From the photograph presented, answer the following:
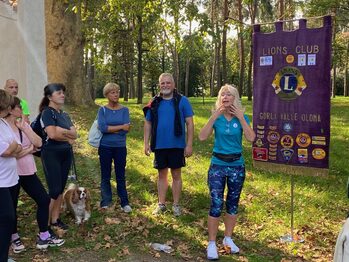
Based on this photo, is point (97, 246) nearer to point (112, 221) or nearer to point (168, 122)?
point (112, 221)

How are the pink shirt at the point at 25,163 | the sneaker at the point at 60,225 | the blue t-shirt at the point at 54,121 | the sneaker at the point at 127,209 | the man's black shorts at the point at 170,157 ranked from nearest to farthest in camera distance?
1. the pink shirt at the point at 25,163
2. the blue t-shirt at the point at 54,121
3. the sneaker at the point at 60,225
4. the man's black shorts at the point at 170,157
5. the sneaker at the point at 127,209

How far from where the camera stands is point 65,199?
616 centimetres

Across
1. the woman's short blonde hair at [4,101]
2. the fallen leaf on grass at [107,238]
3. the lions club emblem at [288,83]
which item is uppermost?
the lions club emblem at [288,83]

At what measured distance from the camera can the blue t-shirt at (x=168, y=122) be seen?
5.95 m

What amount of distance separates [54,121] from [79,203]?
4.36 feet

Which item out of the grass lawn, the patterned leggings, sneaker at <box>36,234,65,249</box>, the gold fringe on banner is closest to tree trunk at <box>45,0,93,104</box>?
the grass lawn

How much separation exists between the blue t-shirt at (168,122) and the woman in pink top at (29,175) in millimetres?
1743

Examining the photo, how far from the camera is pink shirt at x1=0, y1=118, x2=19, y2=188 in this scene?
→ 13.4ft

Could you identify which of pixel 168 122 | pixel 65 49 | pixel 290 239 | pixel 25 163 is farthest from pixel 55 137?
pixel 65 49

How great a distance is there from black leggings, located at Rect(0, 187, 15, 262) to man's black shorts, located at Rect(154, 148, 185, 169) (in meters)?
2.37

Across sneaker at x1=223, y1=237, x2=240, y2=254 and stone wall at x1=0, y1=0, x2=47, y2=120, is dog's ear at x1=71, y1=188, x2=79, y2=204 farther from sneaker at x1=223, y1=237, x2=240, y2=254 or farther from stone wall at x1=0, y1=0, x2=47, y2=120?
stone wall at x1=0, y1=0, x2=47, y2=120

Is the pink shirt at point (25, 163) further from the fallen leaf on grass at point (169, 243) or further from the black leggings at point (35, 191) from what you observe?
the fallen leaf on grass at point (169, 243)

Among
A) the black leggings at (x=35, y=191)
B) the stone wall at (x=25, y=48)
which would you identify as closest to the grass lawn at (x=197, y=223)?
the black leggings at (x=35, y=191)

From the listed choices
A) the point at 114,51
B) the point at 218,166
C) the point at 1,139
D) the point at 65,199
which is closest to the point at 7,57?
the point at 65,199
